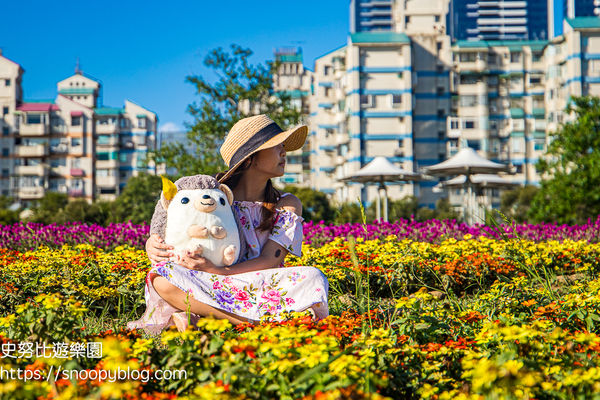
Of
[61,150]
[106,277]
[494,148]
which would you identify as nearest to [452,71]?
[494,148]

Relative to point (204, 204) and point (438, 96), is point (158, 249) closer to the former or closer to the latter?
point (204, 204)

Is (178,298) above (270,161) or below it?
below

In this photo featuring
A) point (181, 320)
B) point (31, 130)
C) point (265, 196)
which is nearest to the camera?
point (181, 320)

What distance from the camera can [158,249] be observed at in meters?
3.38

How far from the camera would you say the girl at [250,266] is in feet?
10.5

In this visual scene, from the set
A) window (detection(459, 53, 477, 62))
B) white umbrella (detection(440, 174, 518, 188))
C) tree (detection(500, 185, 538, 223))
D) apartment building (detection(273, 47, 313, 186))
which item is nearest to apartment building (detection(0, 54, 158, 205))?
apartment building (detection(273, 47, 313, 186))

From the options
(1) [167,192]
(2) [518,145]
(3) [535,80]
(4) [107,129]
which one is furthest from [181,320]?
(4) [107,129]

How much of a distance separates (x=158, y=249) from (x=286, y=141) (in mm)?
1125

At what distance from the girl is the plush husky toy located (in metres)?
0.06

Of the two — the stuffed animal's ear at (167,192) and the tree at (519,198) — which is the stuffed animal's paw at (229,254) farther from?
the tree at (519,198)

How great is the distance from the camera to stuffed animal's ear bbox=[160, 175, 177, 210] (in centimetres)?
343

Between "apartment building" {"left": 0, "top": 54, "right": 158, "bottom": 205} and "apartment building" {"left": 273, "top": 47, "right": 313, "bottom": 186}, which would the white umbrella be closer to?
"apartment building" {"left": 273, "top": 47, "right": 313, "bottom": 186}

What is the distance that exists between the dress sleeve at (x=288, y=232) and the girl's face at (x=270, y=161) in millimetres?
266

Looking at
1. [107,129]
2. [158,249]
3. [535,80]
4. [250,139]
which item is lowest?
[158,249]
